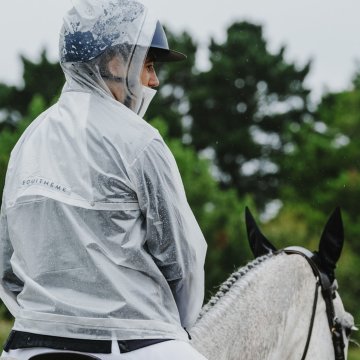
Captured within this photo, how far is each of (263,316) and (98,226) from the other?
1.42 m

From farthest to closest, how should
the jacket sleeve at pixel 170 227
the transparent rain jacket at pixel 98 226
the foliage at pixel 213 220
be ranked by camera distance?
1. the foliage at pixel 213 220
2. the jacket sleeve at pixel 170 227
3. the transparent rain jacket at pixel 98 226

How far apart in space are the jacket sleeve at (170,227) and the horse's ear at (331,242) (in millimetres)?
1479

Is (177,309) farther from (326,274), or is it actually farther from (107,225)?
(326,274)

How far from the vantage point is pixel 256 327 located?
4.55m

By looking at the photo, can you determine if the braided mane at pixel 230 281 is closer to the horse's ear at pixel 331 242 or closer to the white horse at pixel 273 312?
the white horse at pixel 273 312

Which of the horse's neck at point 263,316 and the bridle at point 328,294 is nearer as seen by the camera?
the horse's neck at point 263,316

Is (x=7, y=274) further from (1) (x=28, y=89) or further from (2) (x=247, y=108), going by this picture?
(2) (x=247, y=108)

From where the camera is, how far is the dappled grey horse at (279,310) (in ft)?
14.4

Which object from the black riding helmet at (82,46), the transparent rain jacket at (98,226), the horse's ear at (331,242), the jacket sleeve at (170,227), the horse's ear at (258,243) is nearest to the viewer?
the transparent rain jacket at (98,226)

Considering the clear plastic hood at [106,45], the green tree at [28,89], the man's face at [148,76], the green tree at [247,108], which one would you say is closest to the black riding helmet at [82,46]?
the clear plastic hood at [106,45]

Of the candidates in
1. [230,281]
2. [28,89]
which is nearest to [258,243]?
[230,281]

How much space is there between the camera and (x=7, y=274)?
3.89 meters

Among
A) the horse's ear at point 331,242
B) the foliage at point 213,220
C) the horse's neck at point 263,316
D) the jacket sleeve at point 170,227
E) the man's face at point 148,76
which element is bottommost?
the foliage at point 213,220

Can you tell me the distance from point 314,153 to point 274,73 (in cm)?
741
